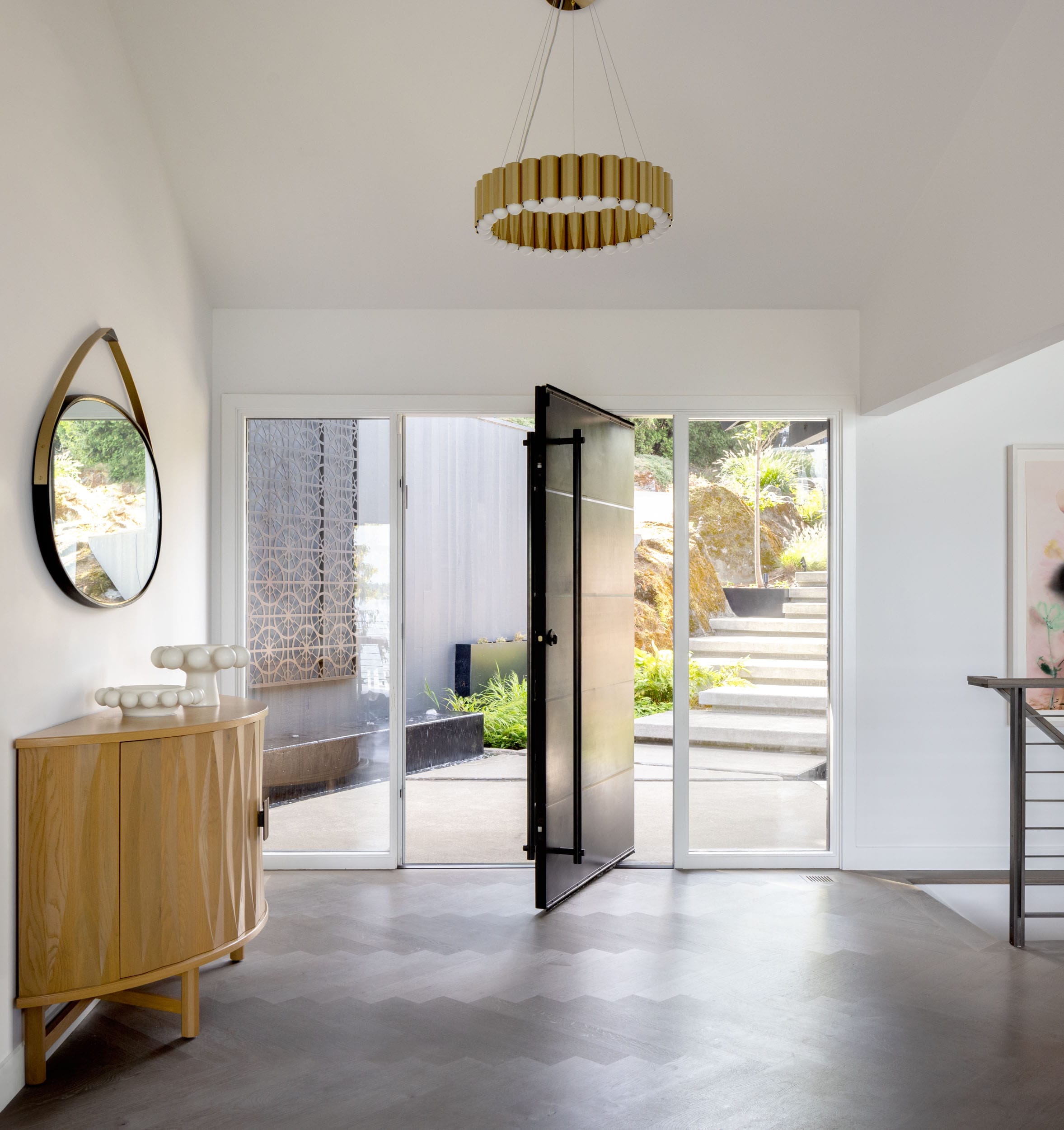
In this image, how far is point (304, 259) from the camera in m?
4.34

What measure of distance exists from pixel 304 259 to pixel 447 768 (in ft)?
11.5

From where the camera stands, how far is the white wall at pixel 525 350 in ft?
15.1

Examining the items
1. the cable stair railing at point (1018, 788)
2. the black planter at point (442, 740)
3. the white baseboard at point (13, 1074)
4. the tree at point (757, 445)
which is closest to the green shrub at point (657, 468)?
the black planter at point (442, 740)

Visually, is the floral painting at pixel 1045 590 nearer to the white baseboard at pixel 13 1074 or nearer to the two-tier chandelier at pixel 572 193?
the two-tier chandelier at pixel 572 193

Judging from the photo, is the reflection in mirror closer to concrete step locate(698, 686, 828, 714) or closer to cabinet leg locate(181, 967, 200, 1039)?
cabinet leg locate(181, 967, 200, 1039)

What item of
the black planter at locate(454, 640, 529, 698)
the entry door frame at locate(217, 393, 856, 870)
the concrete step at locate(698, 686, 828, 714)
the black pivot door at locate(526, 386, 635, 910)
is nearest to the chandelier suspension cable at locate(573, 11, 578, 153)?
the black pivot door at locate(526, 386, 635, 910)

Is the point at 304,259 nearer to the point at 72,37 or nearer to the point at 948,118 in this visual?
the point at 72,37

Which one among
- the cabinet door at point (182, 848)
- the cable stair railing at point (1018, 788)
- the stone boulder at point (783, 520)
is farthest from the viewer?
the stone boulder at point (783, 520)

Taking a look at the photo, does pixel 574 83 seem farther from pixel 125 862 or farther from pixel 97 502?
pixel 125 862

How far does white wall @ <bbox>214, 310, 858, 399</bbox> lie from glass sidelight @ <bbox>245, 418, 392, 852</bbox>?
0.86 feet

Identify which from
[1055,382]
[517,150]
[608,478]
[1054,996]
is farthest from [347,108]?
[1054,996]

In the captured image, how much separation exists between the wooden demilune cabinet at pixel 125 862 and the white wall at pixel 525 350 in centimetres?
206

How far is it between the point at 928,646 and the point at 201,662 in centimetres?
321

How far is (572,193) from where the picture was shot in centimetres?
265
